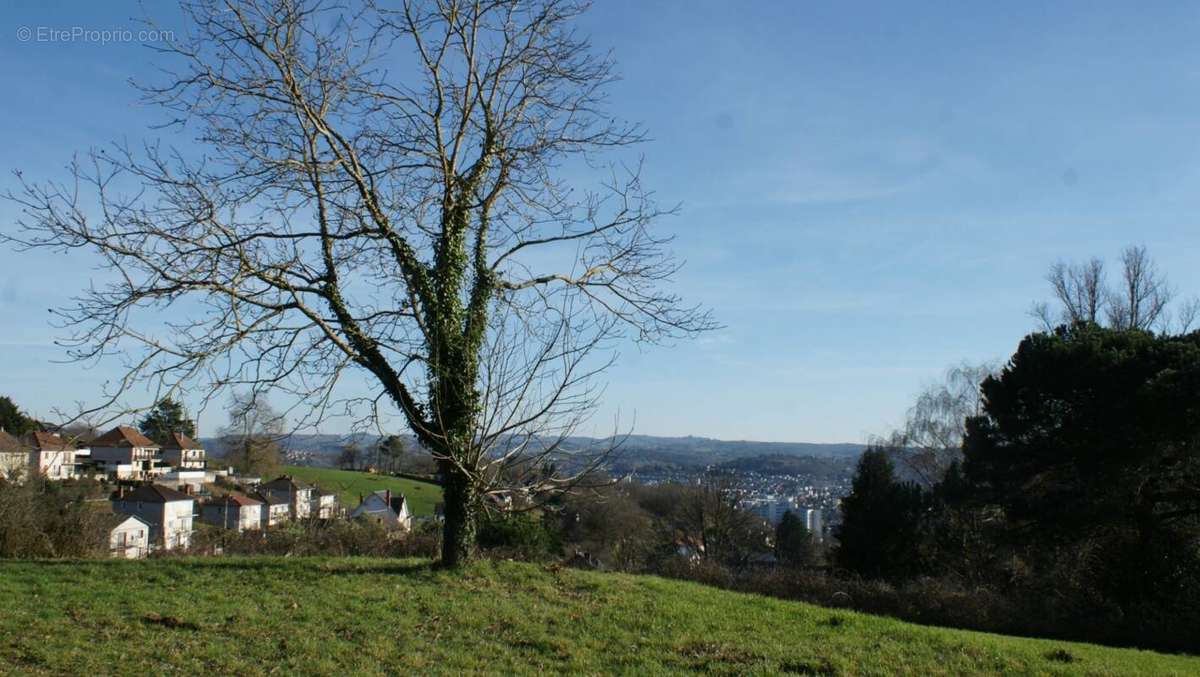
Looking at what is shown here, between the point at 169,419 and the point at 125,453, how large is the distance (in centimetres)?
2716

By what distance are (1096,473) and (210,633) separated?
61.8 ft

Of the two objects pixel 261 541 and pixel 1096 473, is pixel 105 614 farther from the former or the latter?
pixel 1096 473

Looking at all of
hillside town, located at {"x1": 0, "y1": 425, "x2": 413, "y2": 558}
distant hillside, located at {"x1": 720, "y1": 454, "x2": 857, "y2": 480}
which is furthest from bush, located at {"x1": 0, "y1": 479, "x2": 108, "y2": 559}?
distant hillside, located at {"x1": 720, "y1": 454, "x2": 857, "y2": 480}

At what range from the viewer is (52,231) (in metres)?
8.23

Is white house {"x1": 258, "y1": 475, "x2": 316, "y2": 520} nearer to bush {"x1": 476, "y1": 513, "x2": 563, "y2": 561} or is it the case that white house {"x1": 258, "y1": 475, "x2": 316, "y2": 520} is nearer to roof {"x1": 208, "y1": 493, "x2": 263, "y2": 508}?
roof {"x1": 208, "y1": 493, "x2": 263, "y2": 508}

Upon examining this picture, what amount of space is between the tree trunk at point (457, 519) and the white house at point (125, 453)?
62.8 ft

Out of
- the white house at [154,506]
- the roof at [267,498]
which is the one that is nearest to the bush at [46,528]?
the white house at [154,506]

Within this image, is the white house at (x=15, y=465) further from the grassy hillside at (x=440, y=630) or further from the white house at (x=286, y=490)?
the white house at (x=286, y=490)

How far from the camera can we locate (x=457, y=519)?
1071 cm

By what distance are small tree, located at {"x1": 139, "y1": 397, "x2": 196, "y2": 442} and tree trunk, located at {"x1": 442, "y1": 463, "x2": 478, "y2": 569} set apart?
3040 millimetres

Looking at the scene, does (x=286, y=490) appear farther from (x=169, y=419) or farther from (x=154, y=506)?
(x=169, y=419)

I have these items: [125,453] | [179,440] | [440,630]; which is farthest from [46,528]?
[125,453]

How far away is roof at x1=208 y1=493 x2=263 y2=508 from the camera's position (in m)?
32.0

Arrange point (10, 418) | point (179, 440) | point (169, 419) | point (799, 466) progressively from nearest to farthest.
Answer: point (169, 419) < point (179, 440) < point (10, 418) < point (799, 466)
